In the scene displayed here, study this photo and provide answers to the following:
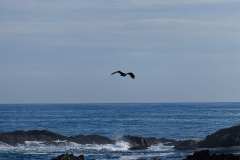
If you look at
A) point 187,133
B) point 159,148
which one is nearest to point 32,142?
point 159,148

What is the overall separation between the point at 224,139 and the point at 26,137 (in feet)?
78.8

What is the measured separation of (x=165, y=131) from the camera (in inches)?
4747

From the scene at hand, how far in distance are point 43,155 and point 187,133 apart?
43410 mm

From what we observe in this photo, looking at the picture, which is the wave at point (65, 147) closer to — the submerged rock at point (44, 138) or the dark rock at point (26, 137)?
the submerged rock at point (44, 138)

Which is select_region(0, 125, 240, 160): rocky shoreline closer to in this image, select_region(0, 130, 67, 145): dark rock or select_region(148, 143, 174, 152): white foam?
select_region(0, 130, 67, 145): dark rock

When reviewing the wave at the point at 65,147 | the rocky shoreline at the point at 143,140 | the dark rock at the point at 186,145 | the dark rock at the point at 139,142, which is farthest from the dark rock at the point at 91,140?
the dark rock at the point at 186,145

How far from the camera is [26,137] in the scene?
92750mm

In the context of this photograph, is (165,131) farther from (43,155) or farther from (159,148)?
(43,155)

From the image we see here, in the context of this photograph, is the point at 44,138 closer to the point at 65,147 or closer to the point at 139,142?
the point at 65,147

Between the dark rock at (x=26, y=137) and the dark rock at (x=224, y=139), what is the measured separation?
18245 millimetres

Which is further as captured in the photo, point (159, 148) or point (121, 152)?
point (159, 148)

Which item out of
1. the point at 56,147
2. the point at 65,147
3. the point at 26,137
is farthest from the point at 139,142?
the point at 26,137

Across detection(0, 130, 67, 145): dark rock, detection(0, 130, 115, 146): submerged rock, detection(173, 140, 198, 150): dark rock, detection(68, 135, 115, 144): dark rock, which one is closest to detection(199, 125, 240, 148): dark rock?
detection(173, 140, 198, 150): dark rock

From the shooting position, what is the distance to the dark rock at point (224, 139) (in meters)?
81.6
